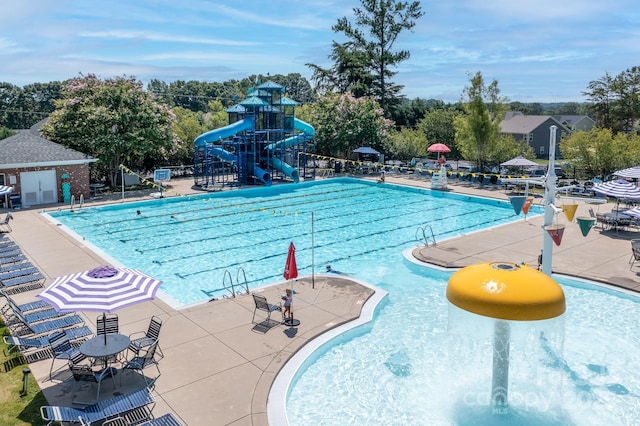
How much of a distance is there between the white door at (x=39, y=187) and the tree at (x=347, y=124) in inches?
824

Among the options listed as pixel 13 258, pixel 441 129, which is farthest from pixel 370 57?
pixel 13 258

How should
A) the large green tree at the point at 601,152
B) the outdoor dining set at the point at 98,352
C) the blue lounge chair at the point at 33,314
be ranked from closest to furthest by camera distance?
the outdoor dining set at the point at 98,352 < the blue lounge chair at the point at 33,314 < the large green tree at the point at 601,152

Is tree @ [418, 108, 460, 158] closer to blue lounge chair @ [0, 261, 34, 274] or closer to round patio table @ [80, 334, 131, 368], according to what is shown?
blue lounge chair @ [0, 261, 34, 274]

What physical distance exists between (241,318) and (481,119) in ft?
90.9

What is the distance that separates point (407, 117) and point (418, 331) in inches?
2299

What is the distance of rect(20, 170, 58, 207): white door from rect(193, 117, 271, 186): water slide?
9239 mm

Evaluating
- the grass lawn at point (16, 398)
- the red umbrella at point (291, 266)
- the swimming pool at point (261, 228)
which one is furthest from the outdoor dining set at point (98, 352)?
the red umbrella at point (291, 266)

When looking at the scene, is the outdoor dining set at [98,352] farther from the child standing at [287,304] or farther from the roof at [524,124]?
the roof at [524,124]

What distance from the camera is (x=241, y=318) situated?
11.9 metres

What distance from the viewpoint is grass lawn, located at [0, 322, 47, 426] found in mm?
7926

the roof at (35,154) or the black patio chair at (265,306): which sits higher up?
the roof at (35,154)

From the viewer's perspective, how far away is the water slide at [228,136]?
32906mm

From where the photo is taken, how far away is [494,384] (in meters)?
8.62

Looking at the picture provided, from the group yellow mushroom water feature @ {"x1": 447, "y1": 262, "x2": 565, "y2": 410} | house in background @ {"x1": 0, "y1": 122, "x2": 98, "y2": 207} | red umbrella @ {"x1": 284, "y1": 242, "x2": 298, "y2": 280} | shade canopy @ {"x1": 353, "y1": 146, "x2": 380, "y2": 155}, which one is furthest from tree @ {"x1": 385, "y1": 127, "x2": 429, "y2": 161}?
yellow mushroom water feature @ {"x1": 447, "y1": 262, "x2": 565, "y2": 410}
